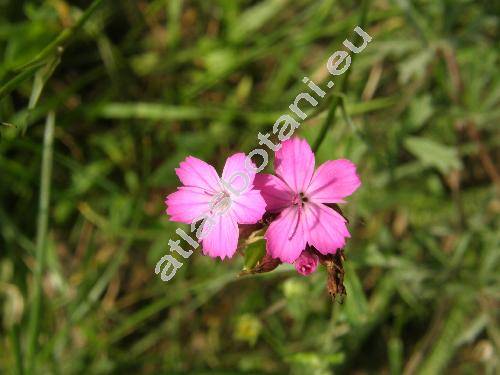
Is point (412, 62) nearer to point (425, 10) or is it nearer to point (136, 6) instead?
point (425, 10)

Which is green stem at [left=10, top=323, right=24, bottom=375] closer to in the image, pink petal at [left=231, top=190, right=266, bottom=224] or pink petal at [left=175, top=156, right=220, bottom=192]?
pink petal at [left=175, top=156, right=220, bottom=192]

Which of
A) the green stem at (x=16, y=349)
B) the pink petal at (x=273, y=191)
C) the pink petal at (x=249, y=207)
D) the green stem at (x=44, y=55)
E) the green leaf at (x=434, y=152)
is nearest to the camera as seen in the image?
the pink petal at (x=249, y=207)

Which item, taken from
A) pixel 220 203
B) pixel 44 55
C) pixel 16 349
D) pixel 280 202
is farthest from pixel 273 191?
pixel 16 349

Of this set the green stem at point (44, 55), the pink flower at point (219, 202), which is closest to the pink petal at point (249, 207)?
the pink flower at point (219, 202)

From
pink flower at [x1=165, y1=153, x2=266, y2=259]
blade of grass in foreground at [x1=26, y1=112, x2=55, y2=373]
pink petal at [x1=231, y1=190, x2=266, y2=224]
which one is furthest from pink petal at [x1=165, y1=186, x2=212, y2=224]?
blade of grass in foreground at [x1=26, y1=112, x2=55, y2=373]

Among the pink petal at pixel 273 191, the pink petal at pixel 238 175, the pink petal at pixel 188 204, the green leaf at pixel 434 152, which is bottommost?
the pink petal at pixel 273 191

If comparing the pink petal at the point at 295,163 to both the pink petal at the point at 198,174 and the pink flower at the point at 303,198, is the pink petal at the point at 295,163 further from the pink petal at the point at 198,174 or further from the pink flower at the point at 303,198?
the pink petal at the point at 198,174

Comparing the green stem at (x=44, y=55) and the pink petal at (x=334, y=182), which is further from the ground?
the green stem at (x=44, y=55)
